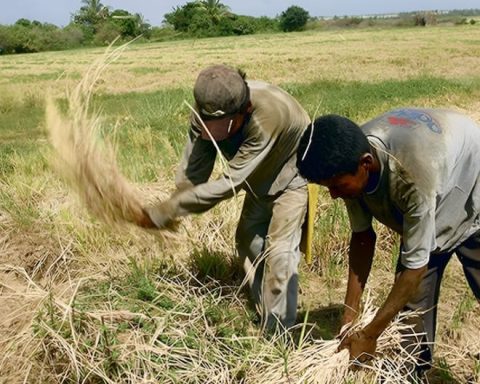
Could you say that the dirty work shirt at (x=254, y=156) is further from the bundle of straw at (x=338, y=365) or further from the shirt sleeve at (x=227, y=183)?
the bundle of straw at (x=338, y=365)

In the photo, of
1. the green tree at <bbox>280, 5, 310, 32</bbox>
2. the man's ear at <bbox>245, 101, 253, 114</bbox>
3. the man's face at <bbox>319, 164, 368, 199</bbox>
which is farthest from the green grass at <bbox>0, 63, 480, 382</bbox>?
the green tree at <bbox>280, 5, 310, 32</bbox>

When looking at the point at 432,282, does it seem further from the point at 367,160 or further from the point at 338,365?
the point at 367,160

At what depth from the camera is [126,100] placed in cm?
1551

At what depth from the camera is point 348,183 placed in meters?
2.22

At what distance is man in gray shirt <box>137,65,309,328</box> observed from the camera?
9.78 feet

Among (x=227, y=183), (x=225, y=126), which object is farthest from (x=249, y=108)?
(x=227, y=183)

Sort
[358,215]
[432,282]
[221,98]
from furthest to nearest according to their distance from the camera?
[221,98]
[432,282]
[358,215]

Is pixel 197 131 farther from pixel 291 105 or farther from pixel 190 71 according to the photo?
pixel 190 71

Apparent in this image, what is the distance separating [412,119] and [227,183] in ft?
3.10

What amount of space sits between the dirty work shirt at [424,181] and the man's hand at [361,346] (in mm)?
337

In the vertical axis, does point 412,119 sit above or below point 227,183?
above

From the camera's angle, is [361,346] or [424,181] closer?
[424,181]

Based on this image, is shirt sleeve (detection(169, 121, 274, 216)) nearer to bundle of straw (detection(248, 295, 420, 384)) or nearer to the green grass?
the green grass

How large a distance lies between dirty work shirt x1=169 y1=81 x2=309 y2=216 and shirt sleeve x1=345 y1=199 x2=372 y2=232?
1.79 feet
